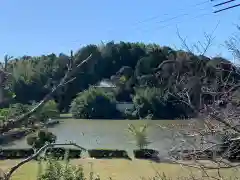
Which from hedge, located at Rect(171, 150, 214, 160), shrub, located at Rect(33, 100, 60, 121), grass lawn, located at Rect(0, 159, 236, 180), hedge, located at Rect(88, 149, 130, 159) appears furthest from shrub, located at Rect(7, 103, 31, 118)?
hedge, located at Rect(88, 149, 130, 159)

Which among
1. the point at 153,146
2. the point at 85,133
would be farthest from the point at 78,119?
the point at 153,146

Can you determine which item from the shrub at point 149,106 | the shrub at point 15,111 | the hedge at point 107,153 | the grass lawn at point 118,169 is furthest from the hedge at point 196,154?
the shrub at point 149,106

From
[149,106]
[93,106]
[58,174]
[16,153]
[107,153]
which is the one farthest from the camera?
[93,106]

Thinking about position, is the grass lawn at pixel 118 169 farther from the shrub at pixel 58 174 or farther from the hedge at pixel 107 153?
the shrub at pixel 58 174

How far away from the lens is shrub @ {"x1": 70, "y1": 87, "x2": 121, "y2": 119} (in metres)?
31.2

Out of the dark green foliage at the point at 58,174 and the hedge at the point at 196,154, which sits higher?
the hedge at the point at 196,154

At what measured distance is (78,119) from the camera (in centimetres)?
3109

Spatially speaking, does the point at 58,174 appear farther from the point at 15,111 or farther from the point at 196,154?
the point at 15,111

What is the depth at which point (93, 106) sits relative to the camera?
31.6 metres

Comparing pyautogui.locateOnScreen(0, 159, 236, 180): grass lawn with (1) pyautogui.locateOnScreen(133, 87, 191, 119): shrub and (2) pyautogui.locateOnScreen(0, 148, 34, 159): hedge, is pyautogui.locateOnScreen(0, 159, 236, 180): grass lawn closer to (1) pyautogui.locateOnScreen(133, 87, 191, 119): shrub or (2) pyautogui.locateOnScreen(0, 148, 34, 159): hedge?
(2) pyautogui.locateOnScreen(0, 148, 34, 159): hedge

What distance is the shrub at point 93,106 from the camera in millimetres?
31203

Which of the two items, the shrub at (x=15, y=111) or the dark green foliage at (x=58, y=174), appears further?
the dark green foliage at (x=58, y=174)

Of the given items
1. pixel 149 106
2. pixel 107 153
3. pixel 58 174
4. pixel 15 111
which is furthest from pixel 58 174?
pixel 149 106

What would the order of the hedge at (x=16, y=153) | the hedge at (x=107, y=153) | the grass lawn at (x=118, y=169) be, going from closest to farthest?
1. the grass lawn at (x=118, y=169)
2. the hedge at (x=16, y=153)
3. the hedge at (x=107, y=153)
